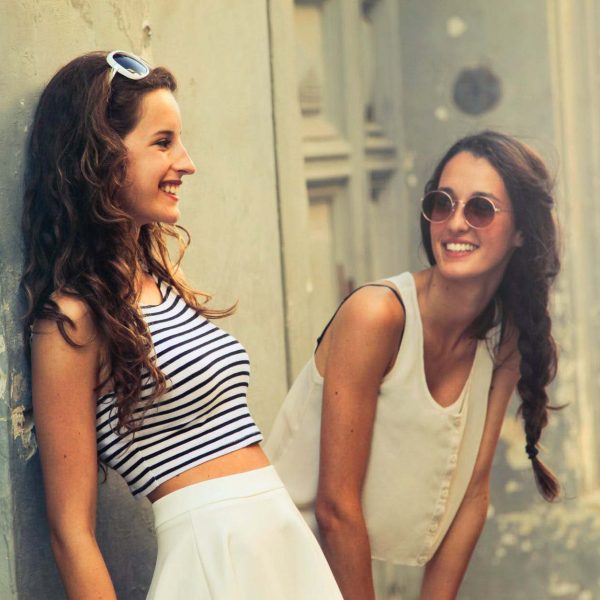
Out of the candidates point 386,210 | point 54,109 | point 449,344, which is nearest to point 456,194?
point 449,344

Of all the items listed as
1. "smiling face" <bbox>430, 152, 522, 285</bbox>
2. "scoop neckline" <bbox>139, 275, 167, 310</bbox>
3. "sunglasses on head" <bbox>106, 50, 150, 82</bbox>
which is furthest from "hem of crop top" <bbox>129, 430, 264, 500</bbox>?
"smiling face" <bbox>430, 152, 522, 285</bbox>

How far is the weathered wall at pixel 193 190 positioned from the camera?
2291mm

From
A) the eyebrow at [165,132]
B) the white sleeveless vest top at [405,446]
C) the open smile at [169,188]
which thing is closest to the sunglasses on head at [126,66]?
the eyebrow at [165,132]

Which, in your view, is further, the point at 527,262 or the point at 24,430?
the point at 527,262

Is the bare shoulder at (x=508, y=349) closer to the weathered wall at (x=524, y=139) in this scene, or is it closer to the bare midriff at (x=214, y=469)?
the bare midriff at (x=214, y=469)

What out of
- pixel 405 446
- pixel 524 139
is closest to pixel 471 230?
pixel 405 446

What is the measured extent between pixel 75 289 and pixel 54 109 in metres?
0.34

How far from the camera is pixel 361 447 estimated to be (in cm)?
292

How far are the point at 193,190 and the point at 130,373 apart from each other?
1039 millimetres

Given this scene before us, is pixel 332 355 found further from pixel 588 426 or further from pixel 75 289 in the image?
pixel 588 426

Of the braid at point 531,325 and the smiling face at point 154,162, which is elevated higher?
the smiling face at point 154,162

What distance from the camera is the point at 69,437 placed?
218cm

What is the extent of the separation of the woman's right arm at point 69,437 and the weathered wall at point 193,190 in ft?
0.41

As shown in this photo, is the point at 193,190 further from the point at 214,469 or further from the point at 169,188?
the point at 214,469
